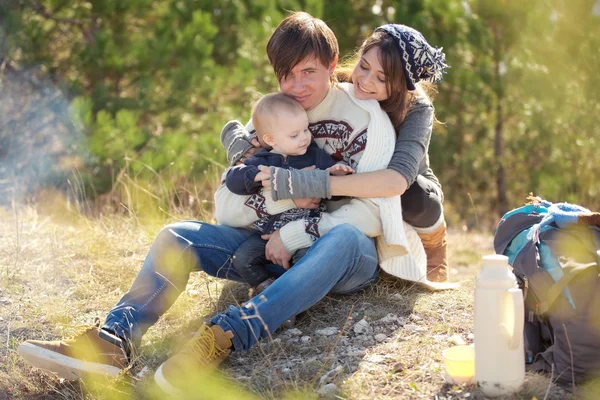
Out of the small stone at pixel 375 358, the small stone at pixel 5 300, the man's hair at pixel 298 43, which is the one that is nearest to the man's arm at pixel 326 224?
the small stone at pixel 375 358

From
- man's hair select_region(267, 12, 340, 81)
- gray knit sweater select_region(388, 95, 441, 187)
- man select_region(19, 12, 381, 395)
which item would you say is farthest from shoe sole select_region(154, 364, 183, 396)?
man's hair select_region(267, 12, 340, 81)

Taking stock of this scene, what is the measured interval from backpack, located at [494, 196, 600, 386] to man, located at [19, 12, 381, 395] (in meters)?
0.66

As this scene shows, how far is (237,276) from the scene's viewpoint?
115 inches

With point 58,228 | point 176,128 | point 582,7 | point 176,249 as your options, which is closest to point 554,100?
point 582,7

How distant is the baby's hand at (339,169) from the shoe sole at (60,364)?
1.07 metres

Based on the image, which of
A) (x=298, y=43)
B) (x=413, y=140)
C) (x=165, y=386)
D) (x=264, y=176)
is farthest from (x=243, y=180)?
(x=165, y=386)

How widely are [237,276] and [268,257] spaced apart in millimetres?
246

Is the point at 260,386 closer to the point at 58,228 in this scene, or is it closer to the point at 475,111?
the point at 58,228

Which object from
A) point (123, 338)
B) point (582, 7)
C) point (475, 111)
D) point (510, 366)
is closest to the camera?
point (510, 366)

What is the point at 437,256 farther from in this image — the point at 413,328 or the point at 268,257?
the point at 268,257

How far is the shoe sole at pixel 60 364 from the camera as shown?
2318mm

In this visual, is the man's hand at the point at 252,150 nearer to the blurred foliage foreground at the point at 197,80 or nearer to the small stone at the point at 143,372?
the small stone at the point at 143,372

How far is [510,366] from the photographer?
76.8 inches

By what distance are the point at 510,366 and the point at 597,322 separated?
28cm
